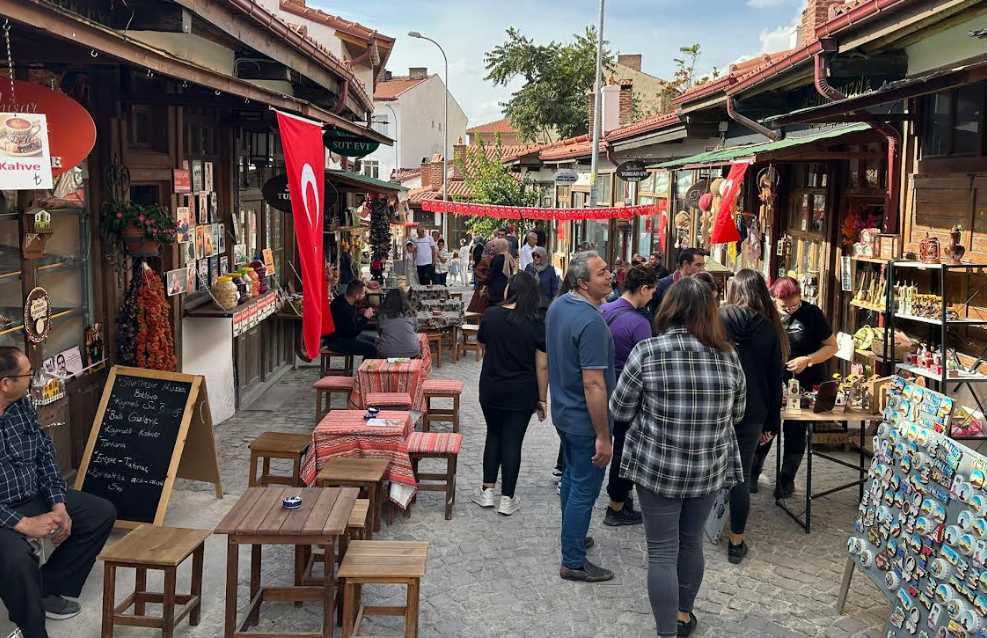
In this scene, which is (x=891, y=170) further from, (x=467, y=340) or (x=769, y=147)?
(x=467, y=340)

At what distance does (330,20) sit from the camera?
22922mm

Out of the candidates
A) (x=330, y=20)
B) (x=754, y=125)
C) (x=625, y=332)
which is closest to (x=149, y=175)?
(x=625, y=332)

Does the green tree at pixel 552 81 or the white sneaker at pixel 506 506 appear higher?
the green tree at pixel 552 81

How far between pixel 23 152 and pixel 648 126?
14004 millimetres

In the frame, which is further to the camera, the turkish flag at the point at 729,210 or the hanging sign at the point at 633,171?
the hanging sign at the point at 633,171

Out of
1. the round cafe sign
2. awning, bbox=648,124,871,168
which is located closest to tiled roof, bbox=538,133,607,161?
awning, bbox=648,124,871,168

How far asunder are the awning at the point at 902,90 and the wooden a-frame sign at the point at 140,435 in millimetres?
5034

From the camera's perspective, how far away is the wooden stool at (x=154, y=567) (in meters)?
4.73

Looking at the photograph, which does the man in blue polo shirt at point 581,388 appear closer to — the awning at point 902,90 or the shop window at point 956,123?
the awning at point 902,90

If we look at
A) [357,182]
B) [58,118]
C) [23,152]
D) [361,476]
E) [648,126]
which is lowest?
[361,476]

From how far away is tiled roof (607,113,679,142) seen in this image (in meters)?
15.6

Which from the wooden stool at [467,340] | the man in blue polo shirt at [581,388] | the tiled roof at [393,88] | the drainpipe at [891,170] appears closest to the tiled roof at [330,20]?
the wooden stool at [467,340]

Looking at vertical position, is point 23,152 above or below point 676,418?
above

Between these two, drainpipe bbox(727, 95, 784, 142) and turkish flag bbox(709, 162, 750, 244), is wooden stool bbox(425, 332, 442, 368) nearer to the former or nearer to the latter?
turkish flag bbox(709, 162, 750, 244)
